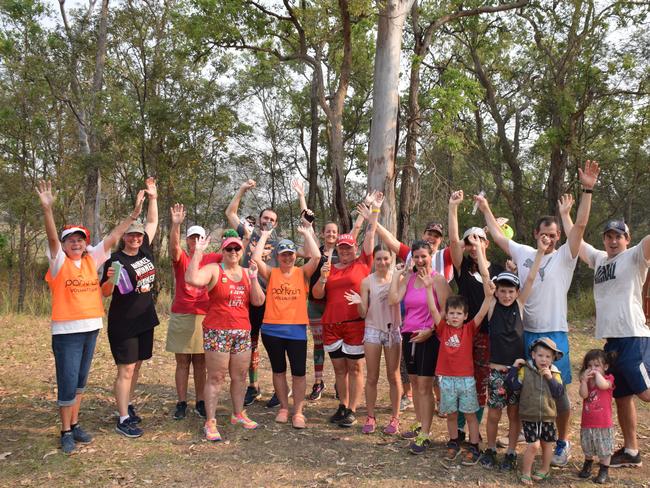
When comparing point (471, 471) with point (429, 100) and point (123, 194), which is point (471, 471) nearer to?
point (429, 100)

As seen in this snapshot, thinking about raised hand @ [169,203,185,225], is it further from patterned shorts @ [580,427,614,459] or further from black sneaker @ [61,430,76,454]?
patterned shorts @ [580,427,614,459]

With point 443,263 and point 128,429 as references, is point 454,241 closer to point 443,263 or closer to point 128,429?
point 443,263

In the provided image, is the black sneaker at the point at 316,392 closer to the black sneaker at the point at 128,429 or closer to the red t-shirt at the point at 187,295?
the red t-shirt at the point at 187,295

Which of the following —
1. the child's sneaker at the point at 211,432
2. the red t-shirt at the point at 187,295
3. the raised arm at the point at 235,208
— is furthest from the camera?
the raised arm at the point at 235,208

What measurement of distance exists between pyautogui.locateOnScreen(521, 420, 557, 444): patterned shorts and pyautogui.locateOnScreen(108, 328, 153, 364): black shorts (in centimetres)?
350

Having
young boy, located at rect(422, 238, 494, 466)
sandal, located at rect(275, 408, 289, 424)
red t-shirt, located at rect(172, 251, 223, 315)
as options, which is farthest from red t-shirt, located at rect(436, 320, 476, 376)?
red t-shirt, located at rect(172, 251, 223, 315)

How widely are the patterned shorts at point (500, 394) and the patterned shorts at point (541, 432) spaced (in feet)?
0.73

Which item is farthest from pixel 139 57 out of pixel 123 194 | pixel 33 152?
pixel 123 194

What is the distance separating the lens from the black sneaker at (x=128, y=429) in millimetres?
4859

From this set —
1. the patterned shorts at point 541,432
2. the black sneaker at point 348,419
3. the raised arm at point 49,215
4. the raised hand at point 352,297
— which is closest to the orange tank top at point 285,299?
the raised hand at point 352,297

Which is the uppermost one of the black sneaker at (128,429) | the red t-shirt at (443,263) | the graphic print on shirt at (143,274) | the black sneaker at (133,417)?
the red t-shirt at (443,263)

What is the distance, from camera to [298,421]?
16.8ft

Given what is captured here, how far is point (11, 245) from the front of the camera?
75.3 ft

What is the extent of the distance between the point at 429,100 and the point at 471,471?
708cm
